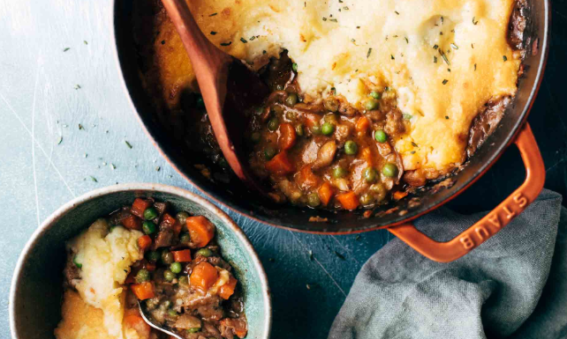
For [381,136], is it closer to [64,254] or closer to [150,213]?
[150,213]

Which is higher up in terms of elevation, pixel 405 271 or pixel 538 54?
pixel 538 54

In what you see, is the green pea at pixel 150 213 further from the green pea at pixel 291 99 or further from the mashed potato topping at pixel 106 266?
the green pea at pixel 291 99

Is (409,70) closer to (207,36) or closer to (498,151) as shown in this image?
(498,151)

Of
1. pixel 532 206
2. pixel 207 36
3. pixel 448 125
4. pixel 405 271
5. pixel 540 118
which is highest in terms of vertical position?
pixel 207 36

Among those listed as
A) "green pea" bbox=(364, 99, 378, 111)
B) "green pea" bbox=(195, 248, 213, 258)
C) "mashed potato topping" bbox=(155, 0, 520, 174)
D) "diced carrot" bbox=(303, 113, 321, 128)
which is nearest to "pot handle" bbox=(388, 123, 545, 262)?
"mashed potato topping" bbox=(155, 0, 520, 174)

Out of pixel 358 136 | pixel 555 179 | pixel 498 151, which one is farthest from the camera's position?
pixel 555 179

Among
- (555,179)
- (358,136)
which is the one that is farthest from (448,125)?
(555,179)

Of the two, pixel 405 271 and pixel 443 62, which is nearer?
pixel 443 62
